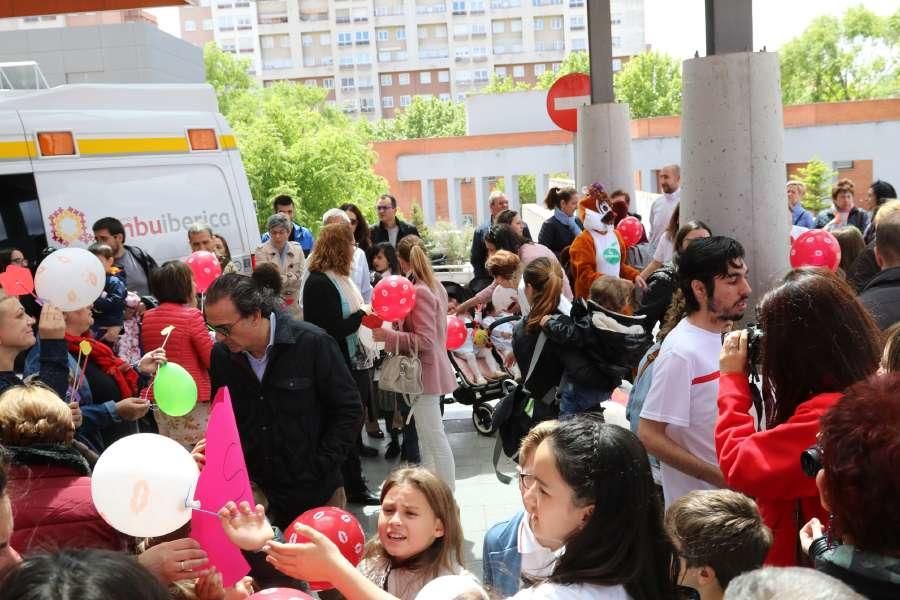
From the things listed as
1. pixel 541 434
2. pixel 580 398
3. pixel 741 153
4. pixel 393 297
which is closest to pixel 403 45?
pixel 393 297

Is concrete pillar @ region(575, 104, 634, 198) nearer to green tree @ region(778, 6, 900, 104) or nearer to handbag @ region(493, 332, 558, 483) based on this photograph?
handbag @ region(493, 332, 558, 483)

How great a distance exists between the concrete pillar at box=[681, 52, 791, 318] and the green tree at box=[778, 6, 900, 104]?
299 ft

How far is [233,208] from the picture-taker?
866 centimetres

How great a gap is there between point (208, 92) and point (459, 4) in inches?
4728

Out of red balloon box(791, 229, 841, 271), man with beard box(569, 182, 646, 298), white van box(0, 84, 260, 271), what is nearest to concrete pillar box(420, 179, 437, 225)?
white van box(0, 84, 260, 271)

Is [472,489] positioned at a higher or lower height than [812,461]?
lower

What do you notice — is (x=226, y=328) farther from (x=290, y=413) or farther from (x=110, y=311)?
(x=110, y=311)

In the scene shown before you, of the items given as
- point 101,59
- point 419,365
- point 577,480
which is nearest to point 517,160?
point 101,59

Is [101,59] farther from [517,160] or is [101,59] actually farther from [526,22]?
[526,22]

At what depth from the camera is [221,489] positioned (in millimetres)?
2734

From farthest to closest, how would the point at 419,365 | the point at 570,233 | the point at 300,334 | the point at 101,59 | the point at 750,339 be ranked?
1. the point at 101,59
2. the point at 570,233
3. the point at 419,365
4. the point at 300,334
5. the point at 750,339

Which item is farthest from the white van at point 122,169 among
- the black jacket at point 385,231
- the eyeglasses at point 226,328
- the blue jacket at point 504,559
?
the blue jacket at point 504,559

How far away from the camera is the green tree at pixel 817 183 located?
4025 cm

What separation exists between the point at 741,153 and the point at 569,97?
6.53 m
